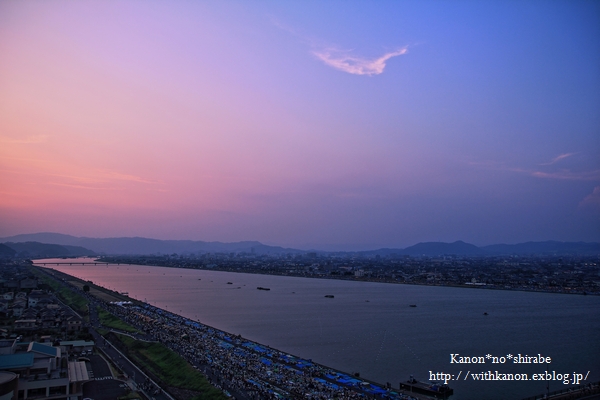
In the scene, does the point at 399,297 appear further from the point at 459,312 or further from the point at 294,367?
the point at 294,367

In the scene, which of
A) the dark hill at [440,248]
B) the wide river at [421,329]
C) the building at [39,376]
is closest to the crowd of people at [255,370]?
the wide river at [421,329]

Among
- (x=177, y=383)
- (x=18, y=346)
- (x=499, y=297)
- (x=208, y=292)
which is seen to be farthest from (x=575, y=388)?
(x=208, y=292)

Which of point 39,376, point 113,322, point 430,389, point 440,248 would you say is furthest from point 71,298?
point 440,248

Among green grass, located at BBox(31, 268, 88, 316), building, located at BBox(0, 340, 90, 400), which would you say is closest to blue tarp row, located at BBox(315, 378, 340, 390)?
building, located at BBox(0, 340, 90, 400)

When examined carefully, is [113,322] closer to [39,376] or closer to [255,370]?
[39,376]

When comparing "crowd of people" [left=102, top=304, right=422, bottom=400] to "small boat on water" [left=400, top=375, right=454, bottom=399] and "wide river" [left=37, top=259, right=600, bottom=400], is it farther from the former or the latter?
"wide river" [left=37, top=259, right=600, bottom=400]

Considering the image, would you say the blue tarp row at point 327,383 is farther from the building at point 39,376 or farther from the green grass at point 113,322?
the green grass at point 113,322
